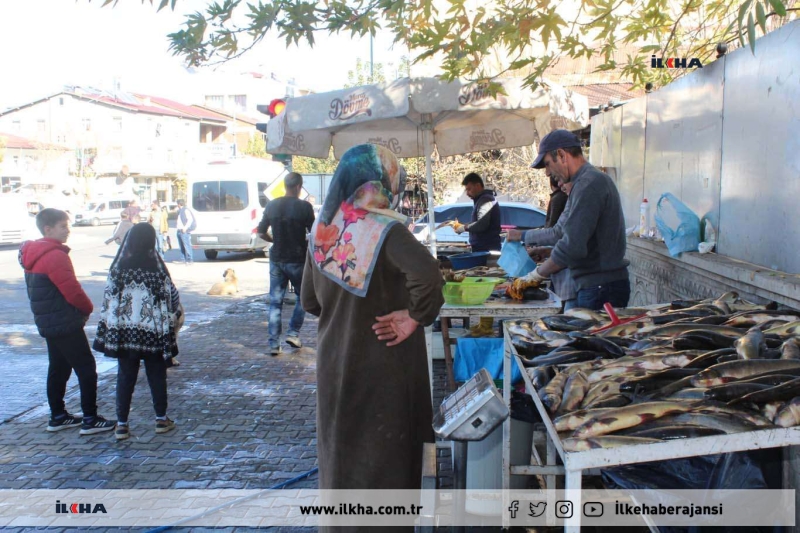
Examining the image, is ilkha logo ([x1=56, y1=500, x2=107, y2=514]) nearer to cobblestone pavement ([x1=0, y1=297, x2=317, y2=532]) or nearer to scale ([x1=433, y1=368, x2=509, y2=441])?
cobblestone pavement ([x1=0, y1=297, x2=317, y2=532])

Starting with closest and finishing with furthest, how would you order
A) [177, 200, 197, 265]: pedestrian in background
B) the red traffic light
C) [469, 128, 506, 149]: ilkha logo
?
1. the red traffic light
2. [469, 128, 506, 149]: ilkha logo
3. [177, 200, 197, 265]: pedestrian in background

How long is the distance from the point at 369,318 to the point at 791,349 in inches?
66.6

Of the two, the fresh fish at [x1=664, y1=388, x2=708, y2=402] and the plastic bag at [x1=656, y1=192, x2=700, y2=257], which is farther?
the plastic bag at [x1=656, y1=192, x2=700, y2=257]

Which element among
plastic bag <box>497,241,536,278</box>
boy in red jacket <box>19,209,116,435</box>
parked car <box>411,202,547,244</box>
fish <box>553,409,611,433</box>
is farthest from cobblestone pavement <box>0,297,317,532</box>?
parked car <box>411,202,547,244</box>

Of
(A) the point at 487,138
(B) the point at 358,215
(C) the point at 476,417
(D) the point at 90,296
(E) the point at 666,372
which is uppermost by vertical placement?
(A) the point at 487,138

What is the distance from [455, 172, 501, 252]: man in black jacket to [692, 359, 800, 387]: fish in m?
5.95

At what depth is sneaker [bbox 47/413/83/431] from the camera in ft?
18.0

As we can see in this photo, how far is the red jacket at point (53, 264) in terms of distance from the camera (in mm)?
4992

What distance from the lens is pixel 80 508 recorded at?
4.11 m

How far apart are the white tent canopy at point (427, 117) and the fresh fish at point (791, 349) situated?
13.2ft

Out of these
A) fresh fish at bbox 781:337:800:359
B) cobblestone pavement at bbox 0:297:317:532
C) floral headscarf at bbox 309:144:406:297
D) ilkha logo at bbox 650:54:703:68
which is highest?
ilkha logo at bbox 650:54:703:68

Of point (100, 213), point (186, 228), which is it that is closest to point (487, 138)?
point (186, 228)

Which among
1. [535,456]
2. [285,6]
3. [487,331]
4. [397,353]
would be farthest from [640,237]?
[397,353]

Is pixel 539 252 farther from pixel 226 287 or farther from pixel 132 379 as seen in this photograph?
pixel 226 287
